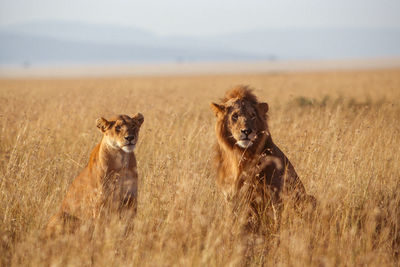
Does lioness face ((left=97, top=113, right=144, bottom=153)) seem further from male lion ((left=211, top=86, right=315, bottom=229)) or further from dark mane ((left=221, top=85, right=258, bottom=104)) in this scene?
dark mane ((left=221, top=85, right=258, bottom=104))

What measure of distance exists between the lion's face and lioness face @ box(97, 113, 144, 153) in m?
0.97

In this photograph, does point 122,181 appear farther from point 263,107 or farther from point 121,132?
point 263,107

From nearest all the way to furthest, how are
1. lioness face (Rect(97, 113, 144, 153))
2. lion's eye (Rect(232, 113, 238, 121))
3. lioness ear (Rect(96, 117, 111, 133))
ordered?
1. lion's eye (Rect(232, 113, 238, 121))
2. lioness face (Rect(97, 113, 144, 153))
3. lioness ear (Rect(96, 117, 111, 133))

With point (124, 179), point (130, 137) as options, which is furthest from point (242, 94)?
point (124, 179)

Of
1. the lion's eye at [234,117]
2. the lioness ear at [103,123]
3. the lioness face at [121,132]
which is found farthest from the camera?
the lioness ear at [103,123]

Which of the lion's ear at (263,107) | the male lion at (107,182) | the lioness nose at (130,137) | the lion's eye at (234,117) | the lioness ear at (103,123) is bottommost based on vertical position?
the male lion at (107,182)

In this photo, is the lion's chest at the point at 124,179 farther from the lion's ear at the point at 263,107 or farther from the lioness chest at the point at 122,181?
the lion's ear at the point at 263,107

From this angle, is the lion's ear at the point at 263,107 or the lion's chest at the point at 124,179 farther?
the lion's ear at the point at 263,107

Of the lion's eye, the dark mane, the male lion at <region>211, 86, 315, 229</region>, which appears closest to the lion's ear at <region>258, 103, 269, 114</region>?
the male lion at <region>211, 86, 315, 229</region>

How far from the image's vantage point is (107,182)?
195 inches

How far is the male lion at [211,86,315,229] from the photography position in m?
4.72

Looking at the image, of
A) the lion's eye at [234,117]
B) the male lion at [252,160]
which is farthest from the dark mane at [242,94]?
the lion's eye at [234,117]

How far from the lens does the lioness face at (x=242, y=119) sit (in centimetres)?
470

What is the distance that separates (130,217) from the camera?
476 centimetres
